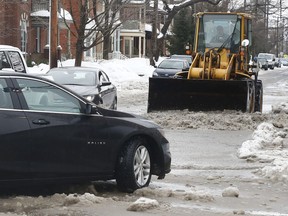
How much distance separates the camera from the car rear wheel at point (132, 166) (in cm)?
824

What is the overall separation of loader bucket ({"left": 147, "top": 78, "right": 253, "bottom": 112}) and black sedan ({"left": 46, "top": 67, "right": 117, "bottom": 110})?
1.39 meters

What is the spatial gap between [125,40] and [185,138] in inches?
2460

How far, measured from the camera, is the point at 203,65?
20.2 metres

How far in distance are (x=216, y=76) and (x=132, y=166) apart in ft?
38.7

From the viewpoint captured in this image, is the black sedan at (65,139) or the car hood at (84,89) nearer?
the black sedan at (65,139)

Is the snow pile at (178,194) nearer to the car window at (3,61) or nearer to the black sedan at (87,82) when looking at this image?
the car window at (3,61)

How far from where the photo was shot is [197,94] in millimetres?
18500

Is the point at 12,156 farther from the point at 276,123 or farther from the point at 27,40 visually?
the point at 27,40

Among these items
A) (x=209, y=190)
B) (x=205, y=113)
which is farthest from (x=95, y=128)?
(x=205, y=113)

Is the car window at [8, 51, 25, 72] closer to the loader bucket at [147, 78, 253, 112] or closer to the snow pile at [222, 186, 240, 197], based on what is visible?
the loader bucket at [147, 78, 253, 112]

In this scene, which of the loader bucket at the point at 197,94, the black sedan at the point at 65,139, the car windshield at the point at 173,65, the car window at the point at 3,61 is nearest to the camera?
the black sedan at the point at 65,139

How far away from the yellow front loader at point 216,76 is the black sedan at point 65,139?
31.9 feet

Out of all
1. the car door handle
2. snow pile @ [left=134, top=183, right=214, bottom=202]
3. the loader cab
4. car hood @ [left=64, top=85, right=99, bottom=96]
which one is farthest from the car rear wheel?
the loader cab

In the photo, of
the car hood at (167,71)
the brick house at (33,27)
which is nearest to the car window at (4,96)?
the car hood at (167,71)
